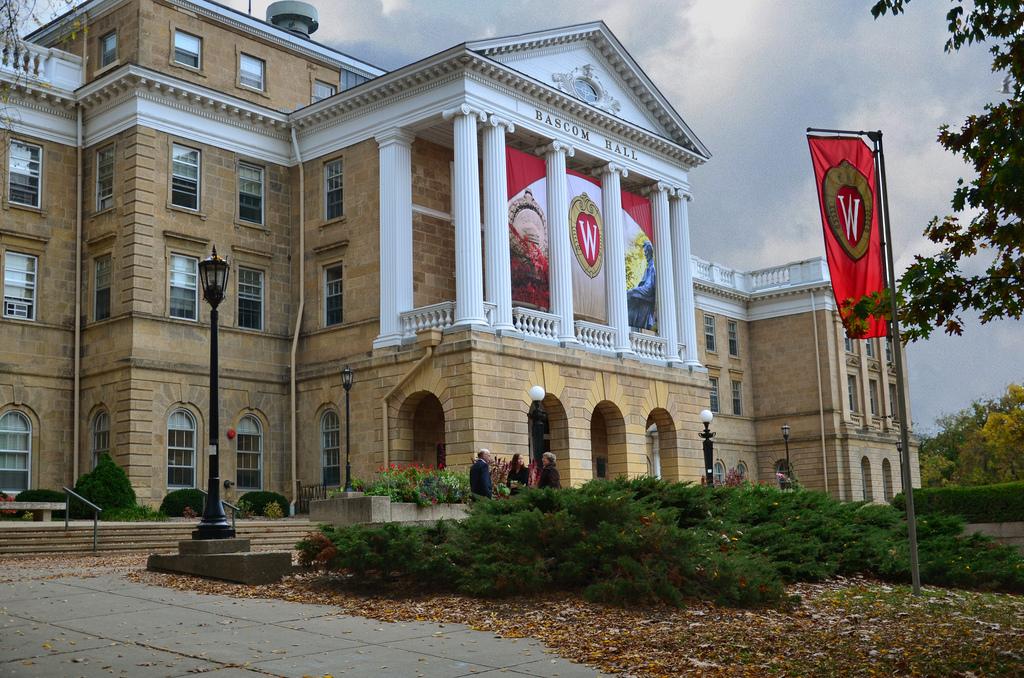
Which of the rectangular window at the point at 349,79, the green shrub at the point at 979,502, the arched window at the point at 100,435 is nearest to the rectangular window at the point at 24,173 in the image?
the arched window at the point at 100,435

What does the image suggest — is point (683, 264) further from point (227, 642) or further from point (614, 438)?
point (227, 642)

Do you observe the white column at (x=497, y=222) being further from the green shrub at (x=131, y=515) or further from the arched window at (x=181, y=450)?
the green shrub at (x=131, y=515)

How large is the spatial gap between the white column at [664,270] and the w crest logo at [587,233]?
3531 mm

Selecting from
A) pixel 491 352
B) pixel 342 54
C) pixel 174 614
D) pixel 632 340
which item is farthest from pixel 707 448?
pixel 174 614

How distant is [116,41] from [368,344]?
12.3m

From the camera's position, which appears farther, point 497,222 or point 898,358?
point 497,222

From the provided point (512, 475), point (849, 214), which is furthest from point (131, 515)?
point (849, 214)

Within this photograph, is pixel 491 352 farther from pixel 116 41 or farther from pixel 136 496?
pixel 116 41

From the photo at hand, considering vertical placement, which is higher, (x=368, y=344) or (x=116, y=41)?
(x=116, y=41)

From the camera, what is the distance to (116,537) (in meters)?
23.6

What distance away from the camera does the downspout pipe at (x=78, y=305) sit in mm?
33875

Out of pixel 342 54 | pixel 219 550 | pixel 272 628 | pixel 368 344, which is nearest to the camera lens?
pixel 272 628

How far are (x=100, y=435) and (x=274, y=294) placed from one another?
6798 mm

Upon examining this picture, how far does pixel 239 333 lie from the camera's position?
35594 millimetres
